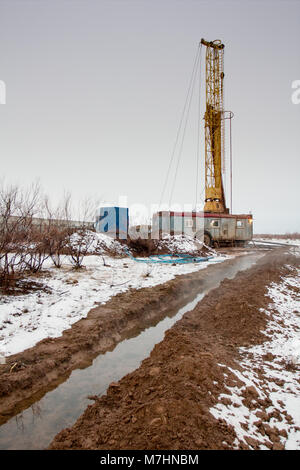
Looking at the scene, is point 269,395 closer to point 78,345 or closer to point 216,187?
point 78,345

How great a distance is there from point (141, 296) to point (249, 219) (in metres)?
19.6

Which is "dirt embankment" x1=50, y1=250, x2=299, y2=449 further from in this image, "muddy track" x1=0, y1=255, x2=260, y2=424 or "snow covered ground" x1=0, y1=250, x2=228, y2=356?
"snow covered ground" x1=0, y1=250, x2=228, y2=356

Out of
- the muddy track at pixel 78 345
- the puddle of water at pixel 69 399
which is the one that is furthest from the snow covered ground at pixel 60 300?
the puddle of water at pixel 69 399

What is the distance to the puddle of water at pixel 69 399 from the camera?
2.62 metres

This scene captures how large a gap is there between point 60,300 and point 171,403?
4434mm

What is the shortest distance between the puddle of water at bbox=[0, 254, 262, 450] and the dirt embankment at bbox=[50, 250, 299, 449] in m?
0.25

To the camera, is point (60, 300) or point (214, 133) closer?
point (60, 300)

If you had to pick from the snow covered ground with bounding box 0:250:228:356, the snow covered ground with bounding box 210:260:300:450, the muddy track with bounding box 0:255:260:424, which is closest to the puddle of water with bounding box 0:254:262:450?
the muddy track with bounding box 0:255:260:424

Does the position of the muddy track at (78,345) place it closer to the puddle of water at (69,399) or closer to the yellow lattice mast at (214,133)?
the puddle of water at (69,399)

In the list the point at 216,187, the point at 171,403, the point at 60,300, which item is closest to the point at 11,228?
the point at 60,300

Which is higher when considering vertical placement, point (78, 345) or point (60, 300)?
point (60, 300)

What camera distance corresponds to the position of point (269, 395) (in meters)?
3.03
